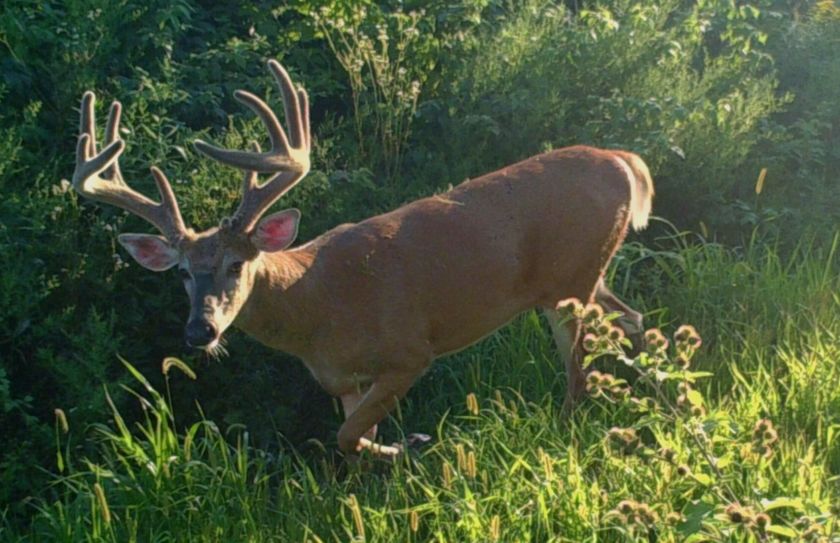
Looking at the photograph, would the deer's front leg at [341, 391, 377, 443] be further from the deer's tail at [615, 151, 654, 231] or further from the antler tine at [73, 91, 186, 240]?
the deer's tail at [615, 151, 654, 231]

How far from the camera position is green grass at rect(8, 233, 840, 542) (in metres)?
4.26

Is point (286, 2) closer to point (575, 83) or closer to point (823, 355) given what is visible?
point (575, 83)

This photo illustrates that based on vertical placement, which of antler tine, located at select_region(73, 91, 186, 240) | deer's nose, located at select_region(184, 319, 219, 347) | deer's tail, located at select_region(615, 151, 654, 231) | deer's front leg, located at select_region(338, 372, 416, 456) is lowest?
deer's front leg, located at select_region(338, 372, 416, 456)

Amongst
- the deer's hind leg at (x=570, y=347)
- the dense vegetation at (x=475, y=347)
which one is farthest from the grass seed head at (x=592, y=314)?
the deer's hind leg at (x=570, y=347)

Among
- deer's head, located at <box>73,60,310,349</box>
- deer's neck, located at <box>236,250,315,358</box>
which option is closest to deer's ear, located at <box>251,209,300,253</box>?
deer's head, located at <box>73,60,310,349</box>

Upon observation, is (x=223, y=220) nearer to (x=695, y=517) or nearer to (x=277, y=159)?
(x=277, y=159)

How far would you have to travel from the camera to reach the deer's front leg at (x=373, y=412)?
5.43 meters

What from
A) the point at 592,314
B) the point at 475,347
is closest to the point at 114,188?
the point at 475,347

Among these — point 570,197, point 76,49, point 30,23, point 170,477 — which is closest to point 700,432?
point 170,477

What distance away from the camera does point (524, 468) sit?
4.82 meters

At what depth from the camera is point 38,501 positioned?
5316 millimetres

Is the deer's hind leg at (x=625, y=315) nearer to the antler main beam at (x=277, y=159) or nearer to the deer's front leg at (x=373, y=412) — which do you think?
the deer's front leg at (x=373, y=412)

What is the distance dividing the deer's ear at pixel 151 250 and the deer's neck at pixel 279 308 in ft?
1.12

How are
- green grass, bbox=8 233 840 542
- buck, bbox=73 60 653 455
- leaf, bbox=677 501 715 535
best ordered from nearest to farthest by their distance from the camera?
leaf, bbox=677 501 715 535
green grass, bbox=8 233 840 542
buck, bbox=73 60 653 455
